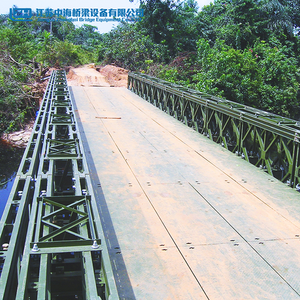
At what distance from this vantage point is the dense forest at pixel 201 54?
80.1 ft

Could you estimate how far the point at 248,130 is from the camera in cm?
948

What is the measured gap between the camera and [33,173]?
629cm

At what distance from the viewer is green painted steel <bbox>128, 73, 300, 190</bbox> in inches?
310

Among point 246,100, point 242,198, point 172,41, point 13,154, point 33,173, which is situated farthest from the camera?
point 172,41

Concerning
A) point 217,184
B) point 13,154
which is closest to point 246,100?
point 13,154

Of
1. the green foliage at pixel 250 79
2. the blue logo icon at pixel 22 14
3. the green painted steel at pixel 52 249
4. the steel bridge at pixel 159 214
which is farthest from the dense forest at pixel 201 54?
the green painted steel at pixel 52 249

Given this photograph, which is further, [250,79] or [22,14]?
[22,14]

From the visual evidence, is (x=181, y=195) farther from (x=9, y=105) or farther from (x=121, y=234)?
(x=9, y=105)

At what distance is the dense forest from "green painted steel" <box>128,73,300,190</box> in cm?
980

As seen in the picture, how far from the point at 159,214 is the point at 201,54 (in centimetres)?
2383

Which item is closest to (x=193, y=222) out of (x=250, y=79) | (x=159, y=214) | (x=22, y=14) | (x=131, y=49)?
(x=159, y=214)

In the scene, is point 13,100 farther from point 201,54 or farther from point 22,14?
point 22,14

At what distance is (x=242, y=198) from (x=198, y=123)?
22.3 ft

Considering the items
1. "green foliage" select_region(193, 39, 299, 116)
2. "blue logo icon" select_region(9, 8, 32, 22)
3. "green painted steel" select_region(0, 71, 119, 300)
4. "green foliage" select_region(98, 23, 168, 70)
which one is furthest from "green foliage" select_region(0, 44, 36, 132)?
"blue logo icon" select_region(9, 8, 32, 22)
